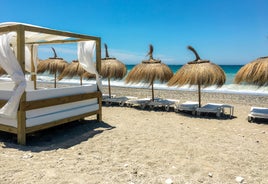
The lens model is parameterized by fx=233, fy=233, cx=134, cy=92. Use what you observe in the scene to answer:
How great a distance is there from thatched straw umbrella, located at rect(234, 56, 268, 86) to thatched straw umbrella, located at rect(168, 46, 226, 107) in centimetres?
58

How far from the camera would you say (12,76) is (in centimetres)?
363

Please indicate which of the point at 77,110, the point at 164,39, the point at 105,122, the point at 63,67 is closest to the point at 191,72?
the point at 105,122

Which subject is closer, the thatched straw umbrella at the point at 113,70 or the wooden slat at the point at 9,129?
the wooden slat at the point at 9,129

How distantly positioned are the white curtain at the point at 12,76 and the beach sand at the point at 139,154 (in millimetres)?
595

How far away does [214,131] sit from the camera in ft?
A: 16.3

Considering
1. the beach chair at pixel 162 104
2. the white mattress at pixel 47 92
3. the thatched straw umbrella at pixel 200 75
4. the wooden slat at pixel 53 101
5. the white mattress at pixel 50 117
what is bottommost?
the beach chair at pixel 162 104

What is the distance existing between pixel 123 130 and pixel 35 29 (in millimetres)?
2528

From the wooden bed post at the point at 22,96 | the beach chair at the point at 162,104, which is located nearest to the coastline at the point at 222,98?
the beach chair at the point at 162,104

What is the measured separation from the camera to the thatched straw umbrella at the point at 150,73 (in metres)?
7.39

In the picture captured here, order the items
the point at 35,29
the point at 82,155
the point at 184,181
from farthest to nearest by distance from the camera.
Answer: the point at 35,29 → the point at 82,155 → the point at 184,181

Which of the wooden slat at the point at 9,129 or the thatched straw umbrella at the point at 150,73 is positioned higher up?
the thatched straw umbrella at the point at 150,73

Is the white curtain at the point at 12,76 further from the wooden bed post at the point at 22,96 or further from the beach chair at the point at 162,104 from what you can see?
the beach chair at the point at 162,104

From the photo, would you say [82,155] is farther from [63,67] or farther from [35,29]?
[63,67]

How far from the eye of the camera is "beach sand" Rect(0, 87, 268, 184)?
107 inches
